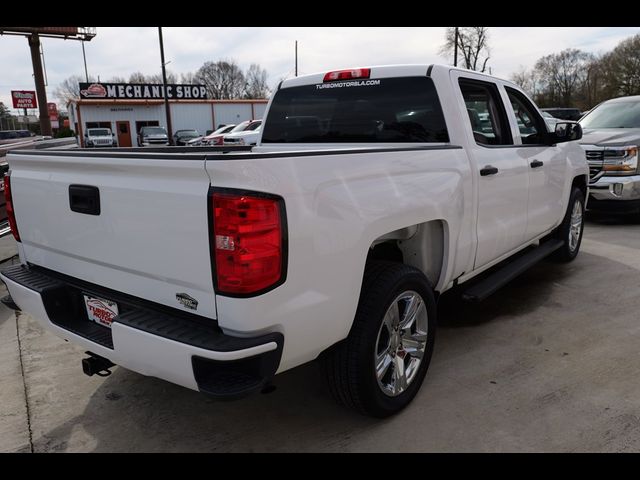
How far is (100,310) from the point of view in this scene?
8.77ft

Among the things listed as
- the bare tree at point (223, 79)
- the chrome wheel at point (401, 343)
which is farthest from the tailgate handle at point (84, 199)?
the bare tree at point (223, 79)

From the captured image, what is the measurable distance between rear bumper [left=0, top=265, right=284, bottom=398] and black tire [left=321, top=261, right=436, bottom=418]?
0.52 metres

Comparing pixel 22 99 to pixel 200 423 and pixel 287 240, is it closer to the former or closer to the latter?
pixel 200 423

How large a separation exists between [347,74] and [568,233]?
314cm

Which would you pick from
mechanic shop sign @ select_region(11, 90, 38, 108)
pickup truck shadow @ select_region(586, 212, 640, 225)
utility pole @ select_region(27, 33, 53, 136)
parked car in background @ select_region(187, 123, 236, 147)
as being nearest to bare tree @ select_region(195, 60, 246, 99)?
mechanic shop sign @ select_region(11, 90, 38, 108)

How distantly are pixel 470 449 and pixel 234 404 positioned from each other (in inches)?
54.1

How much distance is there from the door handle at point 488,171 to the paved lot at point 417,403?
4.12 ft

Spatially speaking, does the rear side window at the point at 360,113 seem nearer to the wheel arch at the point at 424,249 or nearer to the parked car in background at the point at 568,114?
the wheel arch at the point at 424,249

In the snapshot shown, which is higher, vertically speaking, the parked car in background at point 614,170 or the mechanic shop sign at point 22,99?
the mechanic shop sign at point 22,99

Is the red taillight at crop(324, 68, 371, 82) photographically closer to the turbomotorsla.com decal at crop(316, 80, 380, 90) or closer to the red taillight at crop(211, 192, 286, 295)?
the turbomotorsla.com decal at crop(316, 80, 380, 90)

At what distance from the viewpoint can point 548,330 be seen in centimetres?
406

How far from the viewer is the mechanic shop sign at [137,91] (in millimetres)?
43344
